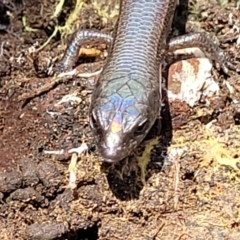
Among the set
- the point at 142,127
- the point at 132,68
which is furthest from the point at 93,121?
the point at 132,68

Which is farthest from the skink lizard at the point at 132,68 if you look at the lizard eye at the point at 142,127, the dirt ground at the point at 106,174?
the dirt ground at the point at 106,174

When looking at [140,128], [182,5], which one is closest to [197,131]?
[140,128]

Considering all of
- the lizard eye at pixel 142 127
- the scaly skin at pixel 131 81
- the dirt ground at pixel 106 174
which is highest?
the scaly skin at pixel 131 81

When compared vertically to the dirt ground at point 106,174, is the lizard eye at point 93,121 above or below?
above

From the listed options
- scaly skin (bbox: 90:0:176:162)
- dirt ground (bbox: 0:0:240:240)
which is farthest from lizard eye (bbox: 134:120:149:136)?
dirt ground (bbox: 0:0:240:240)

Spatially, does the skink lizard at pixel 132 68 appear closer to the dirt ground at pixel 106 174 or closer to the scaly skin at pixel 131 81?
the scaly skin at pixel 131 81

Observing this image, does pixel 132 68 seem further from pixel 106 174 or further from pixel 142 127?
pixel 106 174
